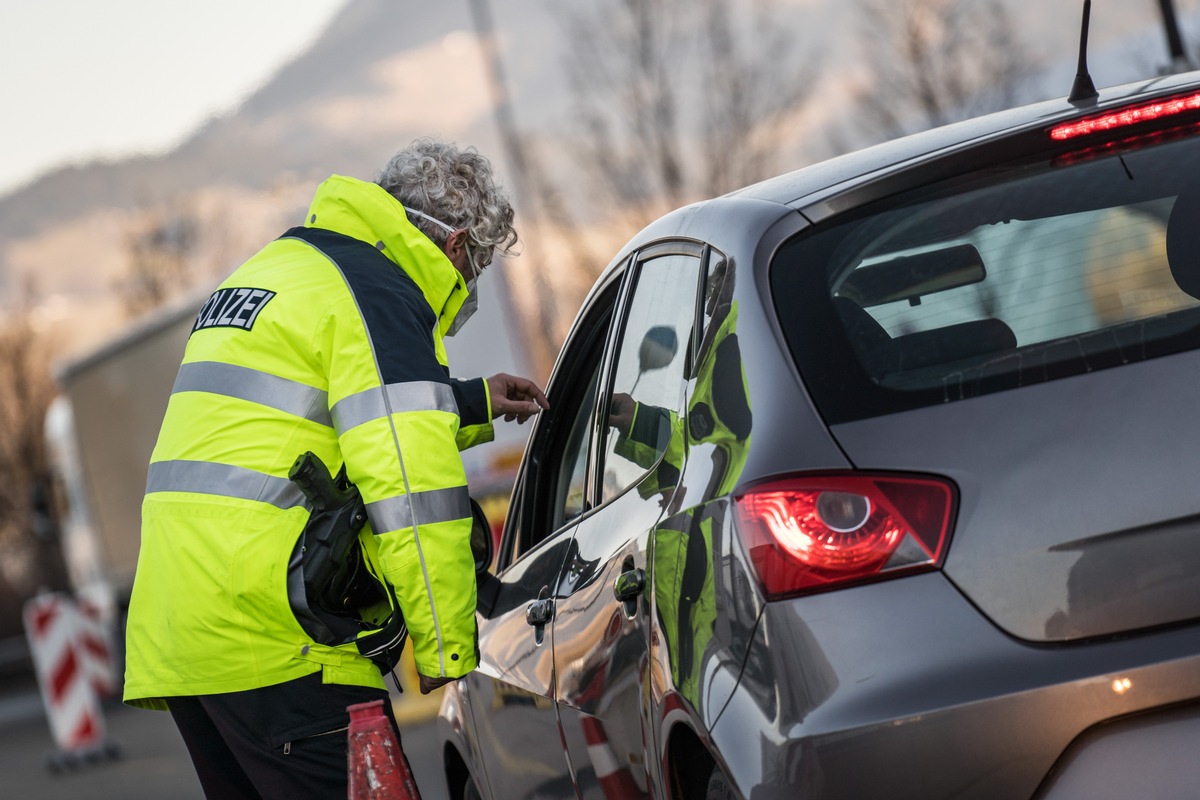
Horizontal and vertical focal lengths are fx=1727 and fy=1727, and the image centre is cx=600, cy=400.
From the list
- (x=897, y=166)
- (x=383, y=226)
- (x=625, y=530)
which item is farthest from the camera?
(x=383, y=226)

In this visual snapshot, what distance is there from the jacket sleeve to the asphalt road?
480 centimetres

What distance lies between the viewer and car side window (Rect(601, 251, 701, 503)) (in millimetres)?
3283

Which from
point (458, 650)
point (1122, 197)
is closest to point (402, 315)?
point (458, 650)

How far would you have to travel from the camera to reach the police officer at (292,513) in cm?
373

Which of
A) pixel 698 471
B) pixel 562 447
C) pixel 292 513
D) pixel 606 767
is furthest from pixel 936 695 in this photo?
pixel 562 447

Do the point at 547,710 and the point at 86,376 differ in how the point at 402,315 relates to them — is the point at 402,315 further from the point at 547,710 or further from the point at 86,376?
the point at 86,376

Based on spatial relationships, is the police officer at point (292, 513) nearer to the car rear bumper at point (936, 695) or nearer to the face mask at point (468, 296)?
the face mask at point (468, 296)

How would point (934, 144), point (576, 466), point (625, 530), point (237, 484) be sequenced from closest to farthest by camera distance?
point (934, 144) → point (625, 530) → point (237, 484) → point (576, 466)

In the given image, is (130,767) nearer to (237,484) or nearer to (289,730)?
(289,730)

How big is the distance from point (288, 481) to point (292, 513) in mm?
71

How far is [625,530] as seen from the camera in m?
3.27

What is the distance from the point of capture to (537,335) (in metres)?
29.4

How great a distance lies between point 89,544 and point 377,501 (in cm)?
2234

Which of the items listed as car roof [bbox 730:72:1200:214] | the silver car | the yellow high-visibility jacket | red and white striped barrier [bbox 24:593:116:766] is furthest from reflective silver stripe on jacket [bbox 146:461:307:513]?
red and white striped barrier [bbox 24:593:116:766]
